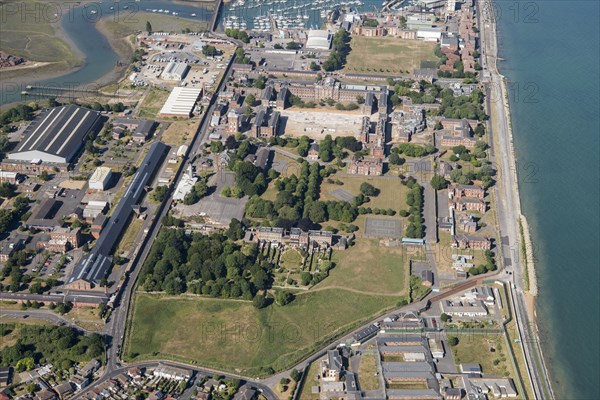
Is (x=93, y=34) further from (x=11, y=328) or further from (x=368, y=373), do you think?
(x=368, y=373)

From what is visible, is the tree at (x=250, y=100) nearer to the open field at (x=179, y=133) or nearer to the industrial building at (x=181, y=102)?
the industrial building at (x=181, y=102)

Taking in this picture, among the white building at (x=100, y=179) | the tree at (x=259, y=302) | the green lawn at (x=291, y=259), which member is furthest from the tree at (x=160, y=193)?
the tree at (x=259, y=302)

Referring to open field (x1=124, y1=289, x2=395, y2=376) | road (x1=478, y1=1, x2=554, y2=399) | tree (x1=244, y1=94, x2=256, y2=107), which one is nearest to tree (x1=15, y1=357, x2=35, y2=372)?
open field (x1=124, y1=289, x2=395, y2=376)

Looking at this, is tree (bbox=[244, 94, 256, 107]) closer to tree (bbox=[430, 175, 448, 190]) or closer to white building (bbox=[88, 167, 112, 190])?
white building (bbox=[88, 167, 112, 190])

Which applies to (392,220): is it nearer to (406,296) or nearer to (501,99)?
(406,296)

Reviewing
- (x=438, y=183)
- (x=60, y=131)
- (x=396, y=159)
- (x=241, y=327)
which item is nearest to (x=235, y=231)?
(x=241, y=327)

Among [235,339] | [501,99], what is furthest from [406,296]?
[501,99]
